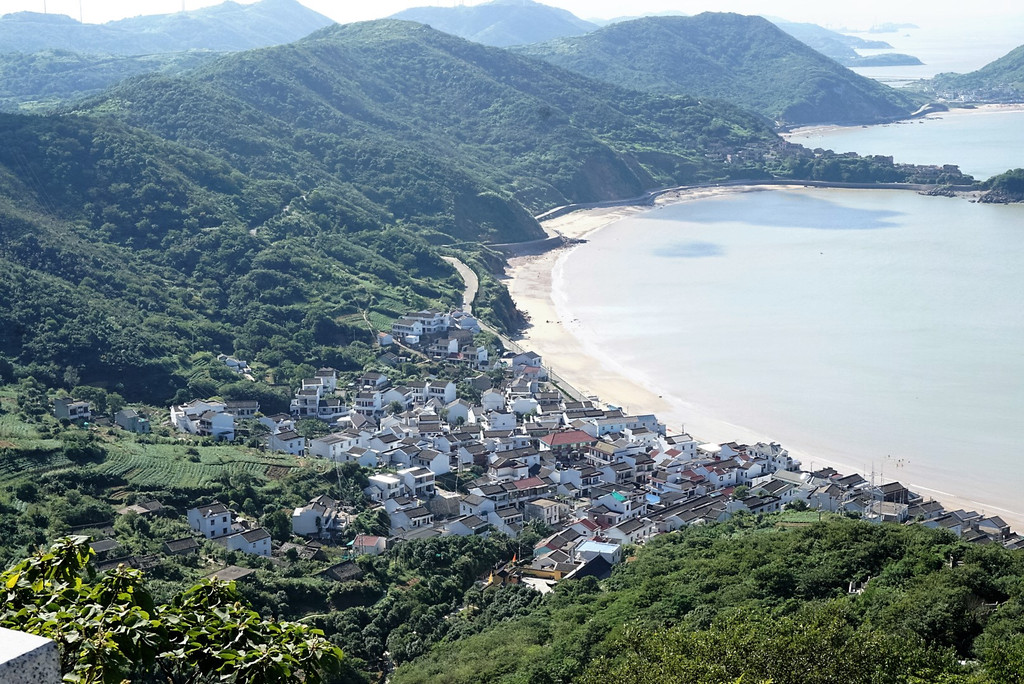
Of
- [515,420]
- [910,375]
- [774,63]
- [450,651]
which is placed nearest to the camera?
[450,651]

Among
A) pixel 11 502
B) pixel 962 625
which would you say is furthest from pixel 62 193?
pixel 962 625

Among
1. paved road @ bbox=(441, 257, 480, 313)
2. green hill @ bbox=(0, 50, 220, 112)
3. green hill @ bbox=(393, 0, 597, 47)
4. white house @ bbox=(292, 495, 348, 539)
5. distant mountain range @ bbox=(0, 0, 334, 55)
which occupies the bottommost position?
white house @ bbox=(292, 495, 348, 539)

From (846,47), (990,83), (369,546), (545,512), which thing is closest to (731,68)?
(990,83)

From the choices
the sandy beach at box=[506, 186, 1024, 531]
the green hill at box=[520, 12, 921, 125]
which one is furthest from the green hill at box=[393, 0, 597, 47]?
the sandy beach at box=[506, 186, 1024, 531]

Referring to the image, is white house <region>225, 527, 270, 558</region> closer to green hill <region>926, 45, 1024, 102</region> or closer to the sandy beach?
the sandy beach

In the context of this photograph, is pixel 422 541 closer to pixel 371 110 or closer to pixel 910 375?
pixel 910 375

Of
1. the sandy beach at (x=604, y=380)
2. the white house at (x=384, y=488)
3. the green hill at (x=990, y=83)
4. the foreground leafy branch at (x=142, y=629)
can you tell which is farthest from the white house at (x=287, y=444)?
the green hill at (x=990, y=83)
